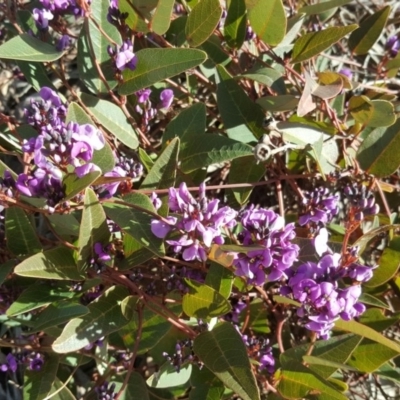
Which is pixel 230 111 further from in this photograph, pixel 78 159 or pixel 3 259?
pixel 3 259

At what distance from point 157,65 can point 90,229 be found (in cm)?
51

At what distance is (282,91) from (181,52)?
1.31 feet

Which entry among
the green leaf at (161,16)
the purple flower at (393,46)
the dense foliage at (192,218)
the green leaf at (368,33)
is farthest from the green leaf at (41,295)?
the purple flower at (393,46)

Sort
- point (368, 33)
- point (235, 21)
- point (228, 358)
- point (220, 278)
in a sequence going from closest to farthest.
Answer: point (228, 358)
point (220, 278)
point (235, 21)
point (368, 33)

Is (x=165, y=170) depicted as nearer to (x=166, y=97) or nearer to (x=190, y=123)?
(x=190, y=123)

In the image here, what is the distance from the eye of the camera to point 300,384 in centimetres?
160

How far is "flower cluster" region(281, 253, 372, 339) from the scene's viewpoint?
140 centimetres

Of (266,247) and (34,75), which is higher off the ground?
(34,75)

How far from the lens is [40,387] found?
175 cm

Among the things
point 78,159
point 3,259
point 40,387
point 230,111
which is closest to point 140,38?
point 230,111

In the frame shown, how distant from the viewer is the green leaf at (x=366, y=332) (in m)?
1.51

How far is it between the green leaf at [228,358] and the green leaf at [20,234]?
52 cm

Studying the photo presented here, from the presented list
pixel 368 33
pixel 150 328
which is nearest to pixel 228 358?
pixel 150 328

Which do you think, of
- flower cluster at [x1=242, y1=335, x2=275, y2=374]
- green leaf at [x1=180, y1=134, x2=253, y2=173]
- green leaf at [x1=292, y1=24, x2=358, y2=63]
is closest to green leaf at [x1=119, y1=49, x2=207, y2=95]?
green leaf at [x1=180, y1=134, x2=253, y2=173]
